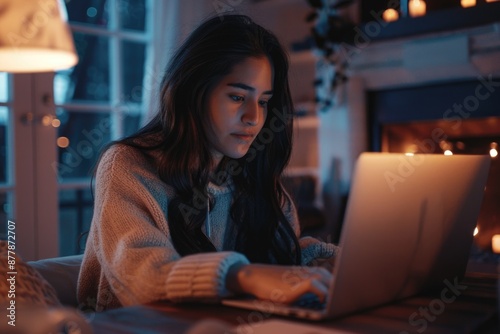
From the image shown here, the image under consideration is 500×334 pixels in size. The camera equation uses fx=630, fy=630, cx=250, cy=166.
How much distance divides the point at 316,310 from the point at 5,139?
2.55 metres

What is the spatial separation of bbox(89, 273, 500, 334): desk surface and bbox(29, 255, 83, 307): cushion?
566 millimetres

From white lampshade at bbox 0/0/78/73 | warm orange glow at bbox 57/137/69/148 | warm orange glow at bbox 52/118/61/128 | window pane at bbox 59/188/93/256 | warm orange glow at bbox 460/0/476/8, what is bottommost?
window pane at bbox 59/188/93/256

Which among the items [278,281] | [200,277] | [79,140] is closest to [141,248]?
[200,277]

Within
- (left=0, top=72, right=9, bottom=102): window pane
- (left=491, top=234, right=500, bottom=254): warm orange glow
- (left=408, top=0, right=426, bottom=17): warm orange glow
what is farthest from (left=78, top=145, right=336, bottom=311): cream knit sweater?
(left=408, top=0, right=426, bottom=17): warm orange glow

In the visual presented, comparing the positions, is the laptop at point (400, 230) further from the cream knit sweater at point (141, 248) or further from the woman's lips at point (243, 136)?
the woman's lips at point (243, 136)

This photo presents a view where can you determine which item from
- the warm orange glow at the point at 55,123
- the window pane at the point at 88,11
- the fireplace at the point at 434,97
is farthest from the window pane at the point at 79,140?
the fireplace at the point at 434,97

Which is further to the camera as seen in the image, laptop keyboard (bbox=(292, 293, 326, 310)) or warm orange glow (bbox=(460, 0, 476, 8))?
warm orange glow (bbox=(460, 0, 476, 8))

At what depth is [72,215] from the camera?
3428 millimetres

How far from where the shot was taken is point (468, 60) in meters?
3.19

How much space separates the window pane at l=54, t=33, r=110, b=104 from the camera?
132 inches

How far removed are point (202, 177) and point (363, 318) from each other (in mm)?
679

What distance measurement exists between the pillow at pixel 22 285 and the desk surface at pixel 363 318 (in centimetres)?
11

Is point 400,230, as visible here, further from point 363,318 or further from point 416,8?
point 416,8

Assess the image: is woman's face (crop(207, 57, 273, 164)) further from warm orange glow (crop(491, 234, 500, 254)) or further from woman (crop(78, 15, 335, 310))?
warm orange glow (crop(491, 234, 500, 254))
